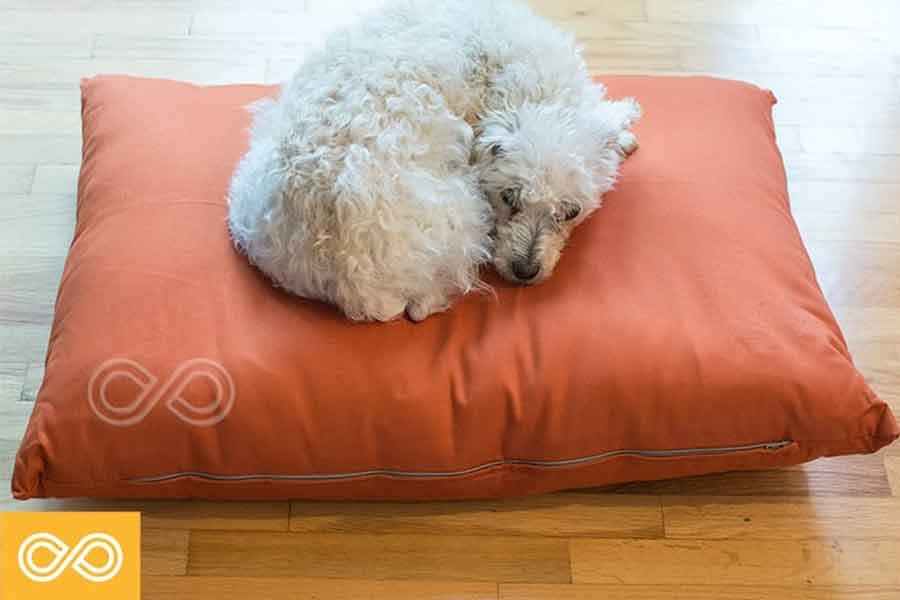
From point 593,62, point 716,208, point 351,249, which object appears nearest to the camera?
point 351,249

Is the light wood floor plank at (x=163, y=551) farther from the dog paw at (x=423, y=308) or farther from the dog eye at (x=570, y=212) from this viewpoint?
the dog eye at (x=570, y=212)

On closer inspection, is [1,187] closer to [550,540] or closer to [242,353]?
[242,353]

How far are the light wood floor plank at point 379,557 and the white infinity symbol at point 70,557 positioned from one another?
0.43 feet

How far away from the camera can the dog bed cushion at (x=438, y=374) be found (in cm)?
165

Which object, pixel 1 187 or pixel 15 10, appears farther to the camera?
pixel 15 10

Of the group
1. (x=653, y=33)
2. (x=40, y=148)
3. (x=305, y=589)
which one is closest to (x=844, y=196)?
(x=653, y=33)

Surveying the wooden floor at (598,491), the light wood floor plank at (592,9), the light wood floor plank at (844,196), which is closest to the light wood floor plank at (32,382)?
the wooden floor at (598,491)

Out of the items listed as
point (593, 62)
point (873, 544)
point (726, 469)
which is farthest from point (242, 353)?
point (593, 62)

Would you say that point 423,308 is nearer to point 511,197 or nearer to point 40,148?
point 511,197

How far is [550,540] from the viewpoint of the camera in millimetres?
1811

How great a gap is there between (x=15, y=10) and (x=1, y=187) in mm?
651

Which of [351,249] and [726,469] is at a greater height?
[351,249]

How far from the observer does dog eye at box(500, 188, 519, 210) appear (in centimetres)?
171

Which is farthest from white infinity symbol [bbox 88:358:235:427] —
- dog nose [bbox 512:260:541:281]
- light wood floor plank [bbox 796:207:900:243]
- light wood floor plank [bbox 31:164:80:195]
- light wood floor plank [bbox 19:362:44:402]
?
light wood floor plank [bbox 796:207:900:243]
